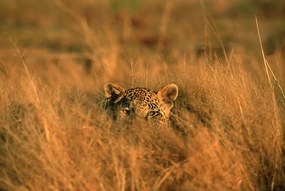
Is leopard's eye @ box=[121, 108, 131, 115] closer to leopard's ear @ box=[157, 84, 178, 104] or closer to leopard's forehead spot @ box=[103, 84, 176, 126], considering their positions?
leopard's forehead spot @ box=[103, 84, 176, 126]

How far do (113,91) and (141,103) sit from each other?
456 millimetres

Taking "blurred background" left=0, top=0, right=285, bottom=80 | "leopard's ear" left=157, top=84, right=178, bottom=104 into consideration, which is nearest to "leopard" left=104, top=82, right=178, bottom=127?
"leopard's ear" left=157, top=84, right=178, bottom=104

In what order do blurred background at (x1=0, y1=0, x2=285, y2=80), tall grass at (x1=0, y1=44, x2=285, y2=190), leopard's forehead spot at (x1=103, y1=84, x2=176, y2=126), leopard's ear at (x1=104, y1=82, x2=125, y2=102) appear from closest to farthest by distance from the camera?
tall grass at (x1=0, y1=44, x2=285, y2=190), leopard's forehead spot at (x1=103, y1=84, x2=176, y2=126), leopard's ear at (x1=104, y1=82, x2=125, y2=102), blurred background at (x1=0, y1=0, x2=285, y2=80)

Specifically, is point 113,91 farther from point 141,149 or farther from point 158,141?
point 141,149

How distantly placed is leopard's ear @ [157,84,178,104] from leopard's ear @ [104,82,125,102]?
40 cm

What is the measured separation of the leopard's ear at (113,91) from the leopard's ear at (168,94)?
40cm

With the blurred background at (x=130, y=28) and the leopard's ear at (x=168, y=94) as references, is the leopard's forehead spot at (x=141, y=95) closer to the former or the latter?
the leopard's ear at (x=168, y=94)

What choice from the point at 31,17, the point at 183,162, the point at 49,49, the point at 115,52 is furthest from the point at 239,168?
the point at 31,17

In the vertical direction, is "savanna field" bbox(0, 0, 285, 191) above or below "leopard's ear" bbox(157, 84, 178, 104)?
below

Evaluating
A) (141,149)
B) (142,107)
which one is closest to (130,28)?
(142,107)

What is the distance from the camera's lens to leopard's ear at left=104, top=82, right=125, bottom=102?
267 inches

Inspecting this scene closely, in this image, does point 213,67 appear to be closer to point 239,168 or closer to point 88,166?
point 239,168

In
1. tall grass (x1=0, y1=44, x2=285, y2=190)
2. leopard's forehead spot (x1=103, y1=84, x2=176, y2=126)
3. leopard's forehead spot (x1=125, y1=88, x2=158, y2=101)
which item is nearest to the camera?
tall grass (x1=0, y1=44, x2=285, y2=190)

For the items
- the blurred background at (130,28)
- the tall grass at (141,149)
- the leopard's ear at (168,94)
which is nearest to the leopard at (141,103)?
the leopard's ear at (168,94)
